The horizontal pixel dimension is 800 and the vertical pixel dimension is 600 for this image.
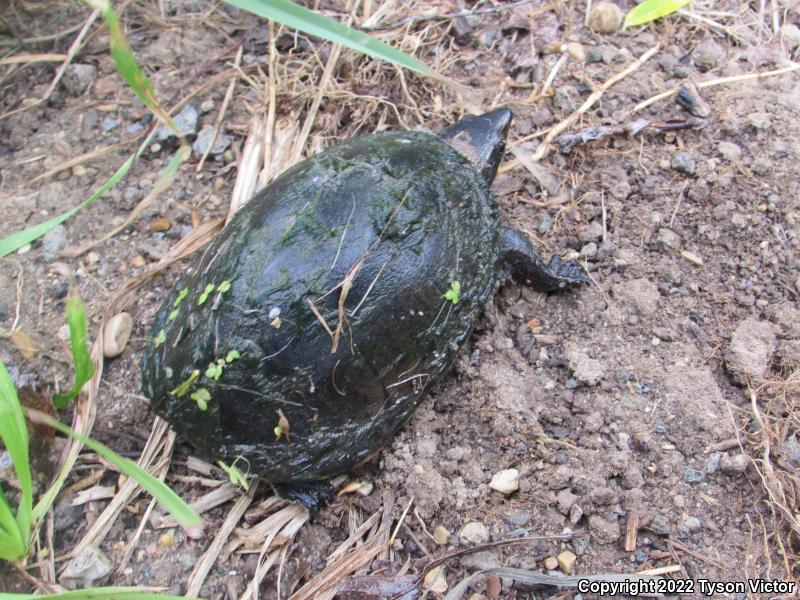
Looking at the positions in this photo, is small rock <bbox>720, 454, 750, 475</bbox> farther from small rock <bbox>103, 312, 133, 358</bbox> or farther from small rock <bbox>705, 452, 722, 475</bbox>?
small rock <bbox>103, 312, 133, 358</bbox>

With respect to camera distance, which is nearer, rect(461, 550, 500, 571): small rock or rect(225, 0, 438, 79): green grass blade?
rect(225, 0, 438, 79): green grass blade

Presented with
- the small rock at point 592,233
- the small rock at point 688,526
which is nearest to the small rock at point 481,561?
the small rock at point 688,526

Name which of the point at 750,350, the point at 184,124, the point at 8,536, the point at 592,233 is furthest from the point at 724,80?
the point at 8,536

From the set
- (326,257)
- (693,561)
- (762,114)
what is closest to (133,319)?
(326,257)

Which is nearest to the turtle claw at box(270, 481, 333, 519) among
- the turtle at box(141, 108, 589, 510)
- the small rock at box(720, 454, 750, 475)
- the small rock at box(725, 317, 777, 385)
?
the turtle at box(141, 108, 589, 510)

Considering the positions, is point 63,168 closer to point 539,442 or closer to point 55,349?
point 55,349
